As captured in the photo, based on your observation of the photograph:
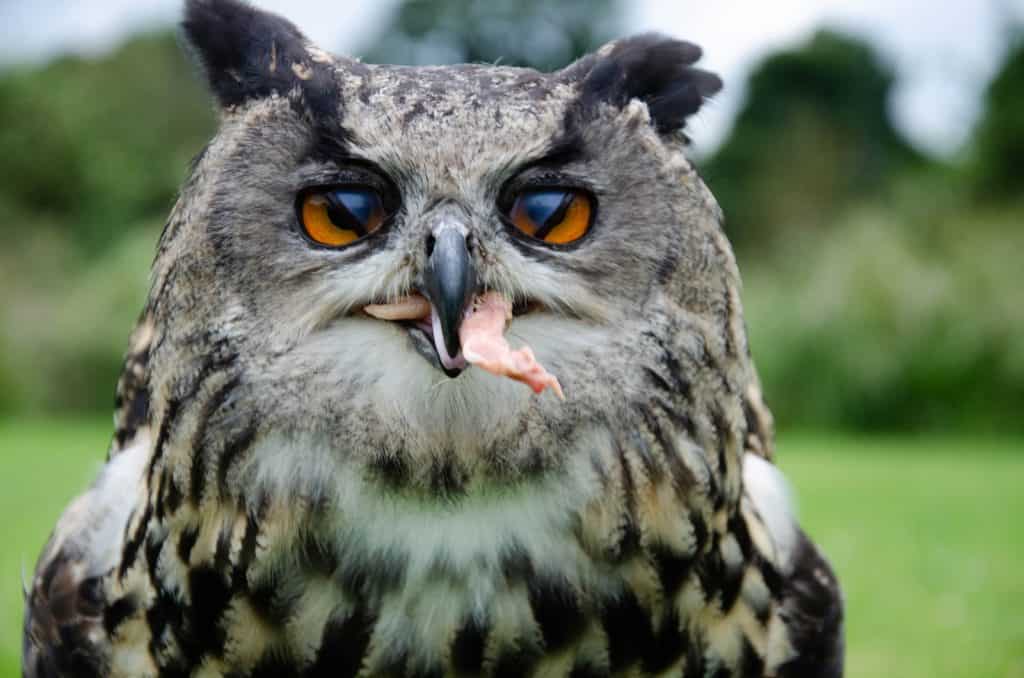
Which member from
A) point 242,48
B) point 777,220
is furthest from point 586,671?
point 777,220

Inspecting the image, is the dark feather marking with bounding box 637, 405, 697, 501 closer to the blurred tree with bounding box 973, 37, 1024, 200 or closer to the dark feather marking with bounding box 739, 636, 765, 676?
the dark feather marking with bounding box 739, 636, 765, 676

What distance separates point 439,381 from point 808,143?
31515mm

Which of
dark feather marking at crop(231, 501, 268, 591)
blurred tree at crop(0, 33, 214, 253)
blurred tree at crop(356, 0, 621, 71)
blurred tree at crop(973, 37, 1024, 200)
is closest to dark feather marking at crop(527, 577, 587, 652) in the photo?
dark feather marking at crop(231, 501, 268, 591)

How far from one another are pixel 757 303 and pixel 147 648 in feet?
46.4

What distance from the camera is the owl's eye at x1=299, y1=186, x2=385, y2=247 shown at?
159 cm

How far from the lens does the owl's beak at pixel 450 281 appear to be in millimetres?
1465

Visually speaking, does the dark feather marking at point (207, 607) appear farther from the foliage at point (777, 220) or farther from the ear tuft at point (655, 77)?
the ear tuft at point (655, 77)

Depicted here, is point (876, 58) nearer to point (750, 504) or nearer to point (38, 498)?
point (38, 498)

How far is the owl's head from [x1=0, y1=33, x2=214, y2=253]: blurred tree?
1117 inches

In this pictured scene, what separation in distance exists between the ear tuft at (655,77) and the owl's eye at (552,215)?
0.72 feet

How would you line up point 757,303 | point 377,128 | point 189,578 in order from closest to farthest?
point 377,128, point 189,578, point 757,303

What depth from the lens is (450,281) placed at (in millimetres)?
1462

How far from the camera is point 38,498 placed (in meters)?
8.01

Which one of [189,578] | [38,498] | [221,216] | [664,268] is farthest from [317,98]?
[38,498]
